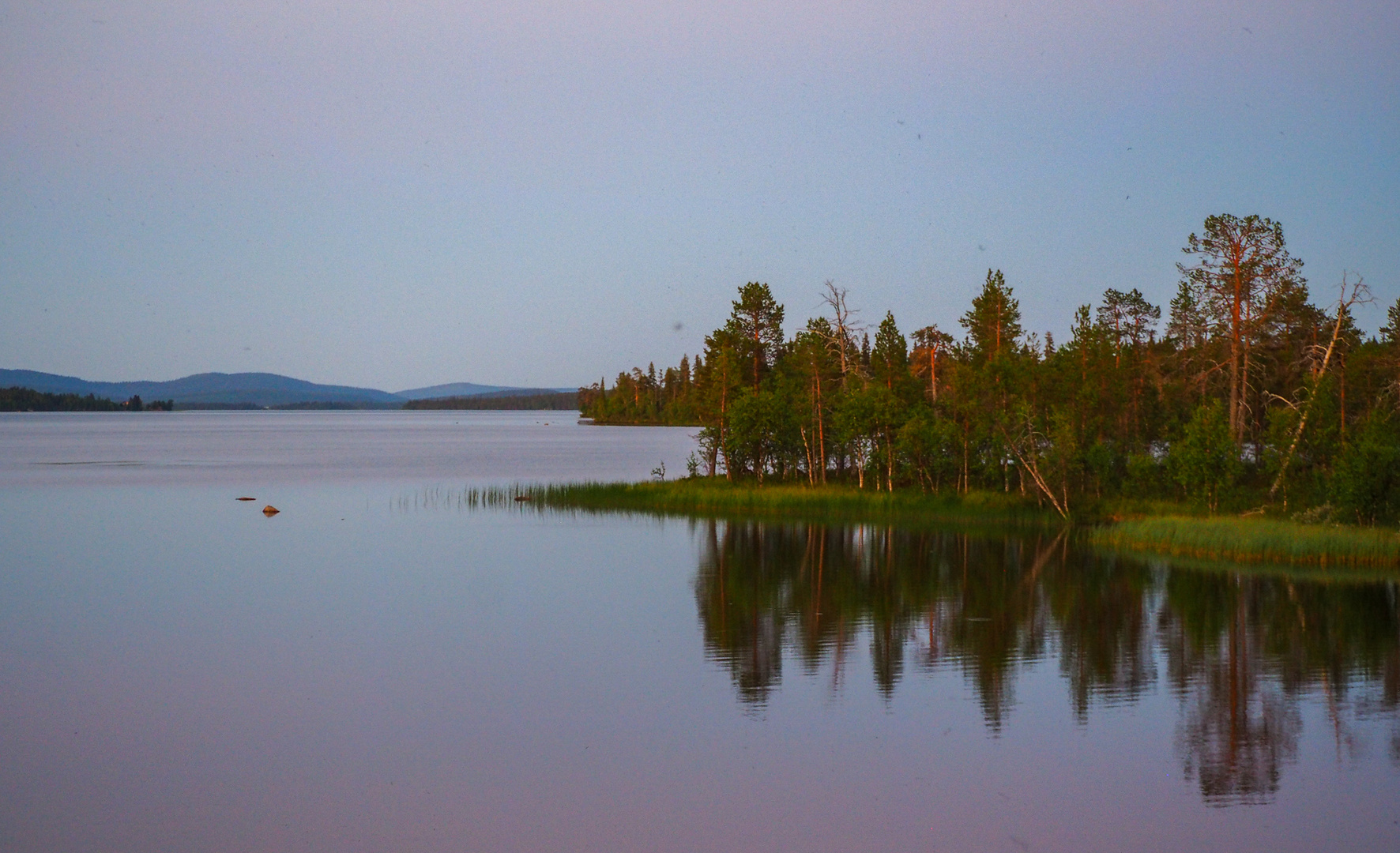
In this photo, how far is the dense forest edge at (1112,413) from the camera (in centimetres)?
3375

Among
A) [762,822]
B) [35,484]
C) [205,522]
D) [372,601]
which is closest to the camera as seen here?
[762,822]

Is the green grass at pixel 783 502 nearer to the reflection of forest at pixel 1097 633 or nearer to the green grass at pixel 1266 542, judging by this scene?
the green grass at pixel 1266 542

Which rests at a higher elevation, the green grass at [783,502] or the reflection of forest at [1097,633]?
the green grass at [783,502]

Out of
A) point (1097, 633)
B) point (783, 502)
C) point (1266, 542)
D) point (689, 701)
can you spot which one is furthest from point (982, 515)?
point (689, 701)

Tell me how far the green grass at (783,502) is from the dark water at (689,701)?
6.75m

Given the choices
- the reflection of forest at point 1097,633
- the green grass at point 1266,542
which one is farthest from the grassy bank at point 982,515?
the reflection of forest at point 1097,633

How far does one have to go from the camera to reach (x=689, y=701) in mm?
16484

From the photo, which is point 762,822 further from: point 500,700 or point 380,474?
point 380,474

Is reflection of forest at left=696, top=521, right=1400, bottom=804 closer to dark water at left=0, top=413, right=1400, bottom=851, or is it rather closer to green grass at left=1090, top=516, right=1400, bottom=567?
dark water at left=0, top=413, right=1400, bottom=851

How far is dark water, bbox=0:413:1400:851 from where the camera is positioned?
1184 centimetres

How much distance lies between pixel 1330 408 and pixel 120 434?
455 ft

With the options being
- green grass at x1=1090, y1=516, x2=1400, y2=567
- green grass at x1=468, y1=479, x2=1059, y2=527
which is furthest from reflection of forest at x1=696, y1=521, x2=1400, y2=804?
green grass at x1=468, y1=479, x2=1059, y2=527

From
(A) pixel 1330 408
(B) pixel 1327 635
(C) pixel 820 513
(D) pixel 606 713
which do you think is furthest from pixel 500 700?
(A) pixel 1330 408

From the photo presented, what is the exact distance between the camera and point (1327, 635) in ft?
67.3
